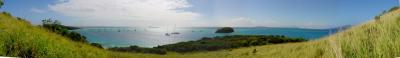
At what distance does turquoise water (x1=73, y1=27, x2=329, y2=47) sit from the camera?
569 cm

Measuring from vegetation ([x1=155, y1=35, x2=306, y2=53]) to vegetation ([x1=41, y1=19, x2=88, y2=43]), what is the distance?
1.76 feet

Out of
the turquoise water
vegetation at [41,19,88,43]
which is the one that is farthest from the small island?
vegetation at [41,19,88,43]

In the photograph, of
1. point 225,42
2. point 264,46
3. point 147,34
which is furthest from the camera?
point 225,42

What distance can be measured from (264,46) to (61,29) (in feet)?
4.44

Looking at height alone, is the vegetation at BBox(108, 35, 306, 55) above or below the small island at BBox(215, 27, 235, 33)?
below

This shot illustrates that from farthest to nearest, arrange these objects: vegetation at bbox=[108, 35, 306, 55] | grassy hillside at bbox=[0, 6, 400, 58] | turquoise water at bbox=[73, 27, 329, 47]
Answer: vegetation at bbox=[108, 35, 306, 55], turquoise water at bbox=[73, 27, 329, 47], grassy hillside at bbox=[0, 6, 400, 58]

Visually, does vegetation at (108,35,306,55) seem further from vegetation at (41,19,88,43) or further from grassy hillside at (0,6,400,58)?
vegetation at (41,19,88,43)

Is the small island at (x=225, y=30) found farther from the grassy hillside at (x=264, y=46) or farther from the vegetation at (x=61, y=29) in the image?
the vegetation at (x=61, y=29)

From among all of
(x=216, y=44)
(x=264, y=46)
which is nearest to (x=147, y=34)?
(x=216, y=44)

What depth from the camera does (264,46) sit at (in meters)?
6.01

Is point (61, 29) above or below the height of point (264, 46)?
above

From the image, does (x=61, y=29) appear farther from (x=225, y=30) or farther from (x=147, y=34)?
(x=225, y=30)

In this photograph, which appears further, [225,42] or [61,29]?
[225,42]

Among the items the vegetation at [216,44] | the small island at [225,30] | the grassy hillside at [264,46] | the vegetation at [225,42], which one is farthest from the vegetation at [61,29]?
the small island at [225,30]
